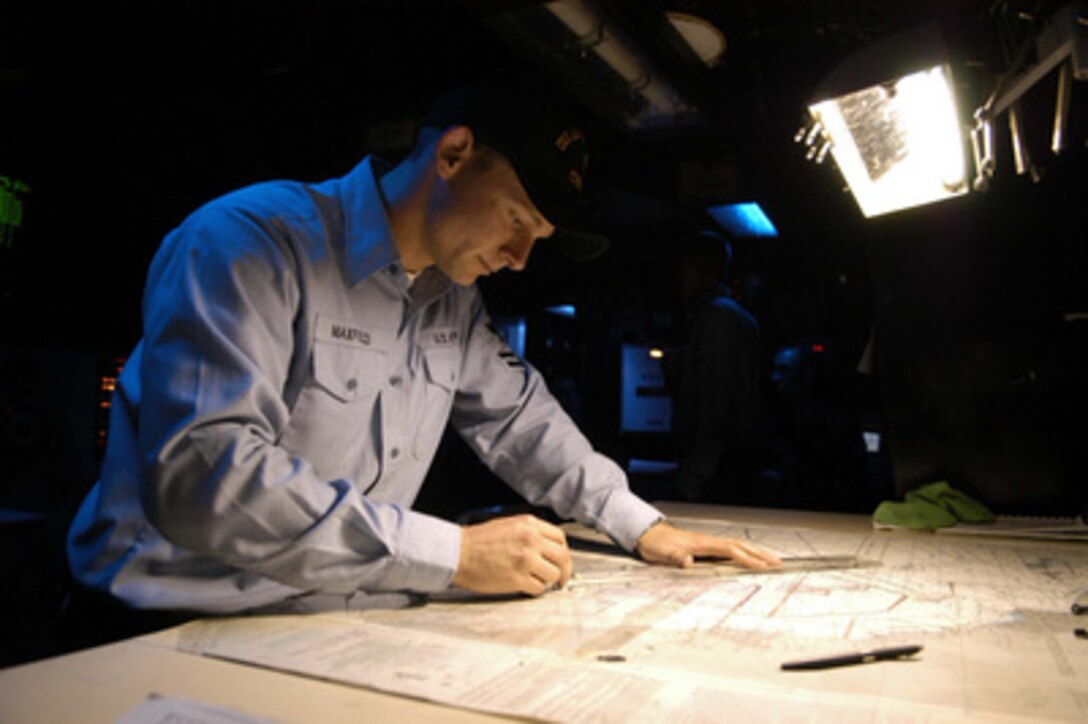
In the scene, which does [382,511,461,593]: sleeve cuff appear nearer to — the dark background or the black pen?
the black pen

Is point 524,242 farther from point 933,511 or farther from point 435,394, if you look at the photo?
point 933,511

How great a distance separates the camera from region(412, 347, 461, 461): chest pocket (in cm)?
139

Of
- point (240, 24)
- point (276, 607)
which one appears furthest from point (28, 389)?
point (276, 607)

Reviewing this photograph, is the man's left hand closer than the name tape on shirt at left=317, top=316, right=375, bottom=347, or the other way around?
the name tape on shirt at left=317, top=316, right=375, bottom=347

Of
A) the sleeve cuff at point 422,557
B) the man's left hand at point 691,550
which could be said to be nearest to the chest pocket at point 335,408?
the sleeve cuff at point 422,557

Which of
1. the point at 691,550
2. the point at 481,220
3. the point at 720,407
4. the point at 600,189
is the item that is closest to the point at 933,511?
the point at 691,550

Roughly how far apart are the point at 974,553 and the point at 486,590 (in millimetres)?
1062

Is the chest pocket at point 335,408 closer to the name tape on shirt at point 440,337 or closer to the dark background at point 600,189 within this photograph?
the name tape on shirt at point 440,337

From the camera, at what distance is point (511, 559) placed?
1.00 m

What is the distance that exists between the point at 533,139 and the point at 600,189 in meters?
2.13

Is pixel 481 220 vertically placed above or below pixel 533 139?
below

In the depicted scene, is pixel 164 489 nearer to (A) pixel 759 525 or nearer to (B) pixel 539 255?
(A) pixel 759 525

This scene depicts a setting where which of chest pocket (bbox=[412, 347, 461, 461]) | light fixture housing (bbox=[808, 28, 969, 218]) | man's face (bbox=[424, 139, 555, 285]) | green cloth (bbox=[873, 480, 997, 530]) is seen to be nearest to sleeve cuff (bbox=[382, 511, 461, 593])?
chest pocket (bbox=[412, 347, 461, 461])

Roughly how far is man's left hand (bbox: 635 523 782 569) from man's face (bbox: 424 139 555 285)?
589 millimetres
